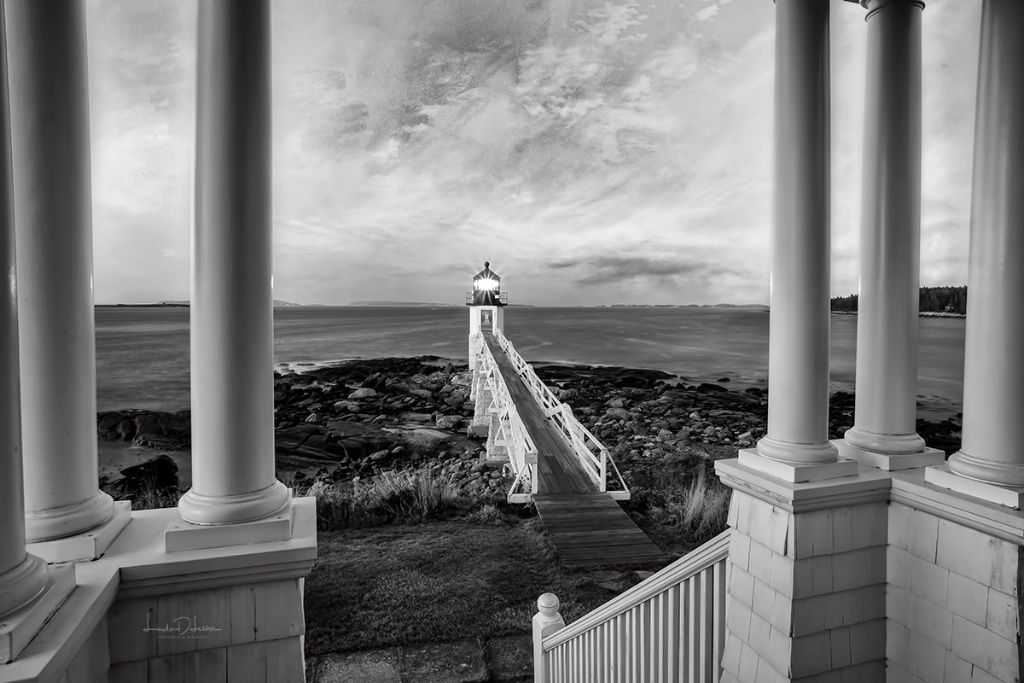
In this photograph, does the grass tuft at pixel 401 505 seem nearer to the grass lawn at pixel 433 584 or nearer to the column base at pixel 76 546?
the grass lawn at pixel 433 584

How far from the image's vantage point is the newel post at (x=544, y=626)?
4.19 metres

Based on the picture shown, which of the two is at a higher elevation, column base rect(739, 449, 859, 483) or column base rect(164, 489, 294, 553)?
column base rect(739, 449, 859, 483)

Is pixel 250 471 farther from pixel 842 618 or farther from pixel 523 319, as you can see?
pixel 523 319

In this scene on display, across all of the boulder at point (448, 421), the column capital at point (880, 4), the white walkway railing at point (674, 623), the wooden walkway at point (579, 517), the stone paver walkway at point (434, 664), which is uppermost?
the column capital at point (880, 4)

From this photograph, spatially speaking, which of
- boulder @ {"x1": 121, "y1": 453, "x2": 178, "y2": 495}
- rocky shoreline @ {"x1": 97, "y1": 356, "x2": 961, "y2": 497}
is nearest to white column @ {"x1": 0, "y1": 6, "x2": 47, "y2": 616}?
rocky shoreline @ {"x1": 97, "y1": 356, "x2": 961, "y2": 497}

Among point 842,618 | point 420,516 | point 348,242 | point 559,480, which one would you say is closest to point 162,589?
point 842,618

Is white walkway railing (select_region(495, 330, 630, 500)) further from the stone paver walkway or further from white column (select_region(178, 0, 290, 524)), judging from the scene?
white column (select_region(178, 0, 290, 524))

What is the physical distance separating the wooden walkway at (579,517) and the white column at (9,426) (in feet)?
19.3

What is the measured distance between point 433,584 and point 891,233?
22.6 feet

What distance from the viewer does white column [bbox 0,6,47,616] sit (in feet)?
4.57

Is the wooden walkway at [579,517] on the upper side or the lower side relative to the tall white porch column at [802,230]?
lower

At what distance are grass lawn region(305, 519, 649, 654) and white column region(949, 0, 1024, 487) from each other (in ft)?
18.7

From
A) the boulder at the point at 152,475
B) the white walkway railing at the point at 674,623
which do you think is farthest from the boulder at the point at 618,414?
the white walkway railing at the point at 674,623

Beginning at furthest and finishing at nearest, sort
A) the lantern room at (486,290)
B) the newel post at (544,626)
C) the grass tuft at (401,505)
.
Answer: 1. the lantern room at (486,290)
2. the grass tuft at (401,505)
3. the newel post at (544,626)
